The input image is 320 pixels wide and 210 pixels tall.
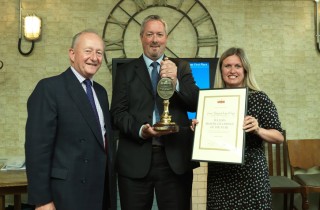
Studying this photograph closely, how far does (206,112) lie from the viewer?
1.89 metres

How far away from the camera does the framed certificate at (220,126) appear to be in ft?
5.76

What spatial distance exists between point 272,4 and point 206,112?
8.87 feet

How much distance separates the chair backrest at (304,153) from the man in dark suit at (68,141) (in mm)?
2577

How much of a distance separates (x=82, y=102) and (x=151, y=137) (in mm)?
430

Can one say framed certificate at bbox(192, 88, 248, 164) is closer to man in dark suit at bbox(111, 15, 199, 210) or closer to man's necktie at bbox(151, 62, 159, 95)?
man in dark suit at bbox(111, 15, 199, 210)

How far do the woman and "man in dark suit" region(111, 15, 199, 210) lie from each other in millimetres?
196

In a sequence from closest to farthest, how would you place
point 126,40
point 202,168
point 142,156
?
point 142,156 < point 202,168 < point 126,40

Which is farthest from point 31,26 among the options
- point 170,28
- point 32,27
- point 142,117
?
point 142,117

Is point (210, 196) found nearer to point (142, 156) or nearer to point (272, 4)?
point (142, 156)

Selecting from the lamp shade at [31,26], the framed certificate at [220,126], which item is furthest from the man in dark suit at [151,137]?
the lamp shade at [31,26]

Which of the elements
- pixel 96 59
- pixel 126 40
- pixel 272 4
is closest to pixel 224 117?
pixel 96 59

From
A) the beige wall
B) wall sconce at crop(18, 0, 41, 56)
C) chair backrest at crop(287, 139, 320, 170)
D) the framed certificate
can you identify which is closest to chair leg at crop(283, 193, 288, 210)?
chair backrest at crop(287, 139, 320, 170)

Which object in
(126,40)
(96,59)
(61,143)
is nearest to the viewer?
(61,143)

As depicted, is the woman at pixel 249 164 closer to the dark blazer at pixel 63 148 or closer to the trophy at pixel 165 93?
the trophy at pixel 165 93
